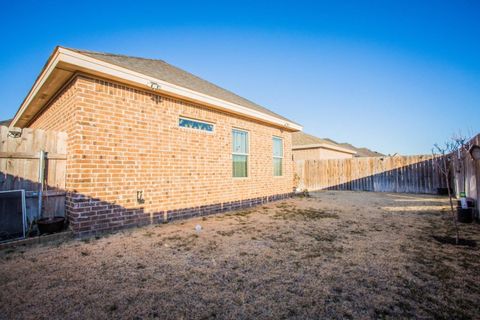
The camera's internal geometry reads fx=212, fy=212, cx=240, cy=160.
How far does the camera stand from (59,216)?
4270 mm

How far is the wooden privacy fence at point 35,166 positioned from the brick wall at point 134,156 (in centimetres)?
33

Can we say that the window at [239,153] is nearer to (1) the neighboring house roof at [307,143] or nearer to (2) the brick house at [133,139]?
(2) the brick house at [133,139]

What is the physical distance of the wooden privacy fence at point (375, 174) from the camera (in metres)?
11.9

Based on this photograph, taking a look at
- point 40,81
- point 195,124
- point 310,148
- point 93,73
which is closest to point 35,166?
point 40,81

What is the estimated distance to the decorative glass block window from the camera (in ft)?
18.9

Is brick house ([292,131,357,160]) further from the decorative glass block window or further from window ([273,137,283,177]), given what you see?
the decorative glass block window

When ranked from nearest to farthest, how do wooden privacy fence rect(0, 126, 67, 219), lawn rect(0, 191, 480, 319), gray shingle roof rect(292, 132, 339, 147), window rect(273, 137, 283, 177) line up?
lawn rect(0, 191, 480, 319), wooden privacy fence rect(0, 126, 67, 219), window rect(273, 137, 283, 177), gray shingle roof rect(292, 132, 339, 147)

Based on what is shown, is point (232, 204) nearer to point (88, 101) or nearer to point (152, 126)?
point (152, 126)

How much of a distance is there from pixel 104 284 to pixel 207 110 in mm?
4956

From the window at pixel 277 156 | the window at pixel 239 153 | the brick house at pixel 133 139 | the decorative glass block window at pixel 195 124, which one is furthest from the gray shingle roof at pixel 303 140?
the decorative glass block window at pixel 195 124

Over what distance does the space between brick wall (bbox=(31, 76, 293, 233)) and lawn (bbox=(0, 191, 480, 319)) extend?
67cm

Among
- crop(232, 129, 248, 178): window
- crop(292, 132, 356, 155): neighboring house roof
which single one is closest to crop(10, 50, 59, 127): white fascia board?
crop(232, 129, 248, 178): window

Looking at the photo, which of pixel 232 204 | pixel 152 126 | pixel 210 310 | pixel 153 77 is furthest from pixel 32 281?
pixel 232 204

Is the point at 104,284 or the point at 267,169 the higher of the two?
the point at 267,169
